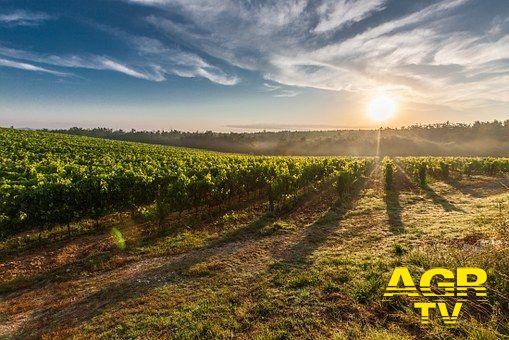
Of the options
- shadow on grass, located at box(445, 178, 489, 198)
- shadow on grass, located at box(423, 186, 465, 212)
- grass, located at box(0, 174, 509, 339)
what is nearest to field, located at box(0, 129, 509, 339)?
grass, located at box(0, 174, 509, 339)

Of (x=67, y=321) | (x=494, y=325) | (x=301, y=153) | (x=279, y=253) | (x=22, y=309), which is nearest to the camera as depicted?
(x=494, y=325)

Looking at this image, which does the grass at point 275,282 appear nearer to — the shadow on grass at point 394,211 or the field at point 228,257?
the field at point 228,257

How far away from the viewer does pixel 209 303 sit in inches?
316

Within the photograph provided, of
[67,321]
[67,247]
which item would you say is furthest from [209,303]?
[67,247]

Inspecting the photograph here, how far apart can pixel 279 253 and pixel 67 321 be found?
23.2ft

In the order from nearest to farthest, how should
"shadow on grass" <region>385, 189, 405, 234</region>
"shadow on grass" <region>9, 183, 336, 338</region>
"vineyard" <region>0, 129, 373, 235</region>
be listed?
"shadow on grass" <region>9, 183, 336, 338</region> < "vineyard" <region>0, 129, 373, 235</region> < "shadow on grass" <region>385, 189, 405, 234</region>

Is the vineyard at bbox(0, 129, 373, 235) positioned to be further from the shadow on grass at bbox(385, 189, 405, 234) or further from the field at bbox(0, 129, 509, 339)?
the shadow on grass at bbox(385, 189, 405, 234)

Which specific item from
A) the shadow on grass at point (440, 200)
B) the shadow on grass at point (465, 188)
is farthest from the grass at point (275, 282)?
the shadow on grass at point (465, 188)

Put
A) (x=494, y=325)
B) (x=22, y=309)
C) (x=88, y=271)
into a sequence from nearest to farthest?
Answer: (x=494, y=325) → (x=22, y=309) → (x=88, y=271)

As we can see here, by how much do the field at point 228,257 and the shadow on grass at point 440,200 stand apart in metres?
0.16

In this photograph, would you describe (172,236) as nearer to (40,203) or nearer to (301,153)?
(40,203)

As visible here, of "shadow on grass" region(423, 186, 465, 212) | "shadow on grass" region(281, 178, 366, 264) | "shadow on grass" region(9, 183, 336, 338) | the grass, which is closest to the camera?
the grass

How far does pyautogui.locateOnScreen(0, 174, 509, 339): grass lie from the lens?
6.73 metres

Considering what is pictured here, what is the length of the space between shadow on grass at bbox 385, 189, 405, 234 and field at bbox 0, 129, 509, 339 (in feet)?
0.39
